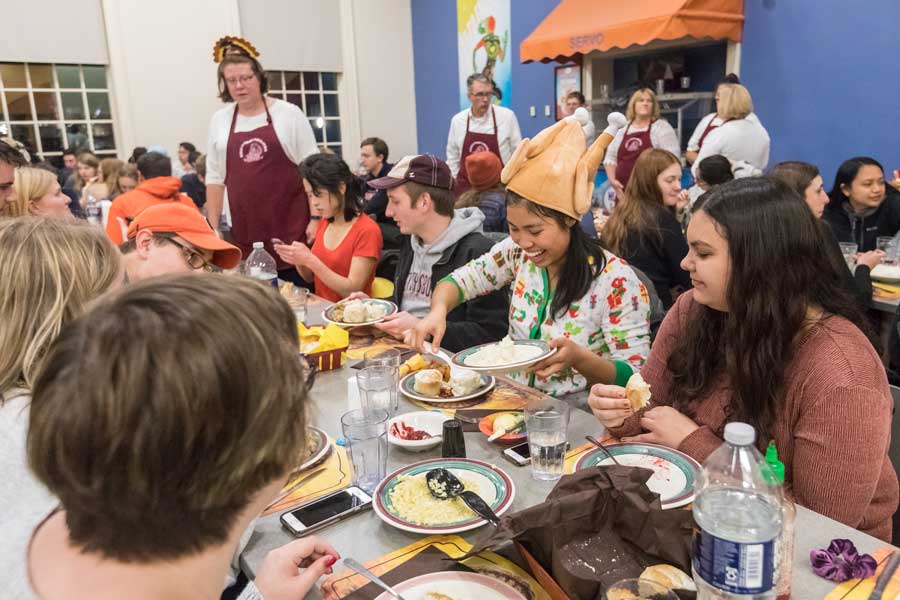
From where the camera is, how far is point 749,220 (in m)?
1.55

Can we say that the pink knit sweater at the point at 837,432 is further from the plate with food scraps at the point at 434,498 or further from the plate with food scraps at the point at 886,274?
the plate with food scraps at the point at 886,274

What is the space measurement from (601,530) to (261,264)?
2979mm

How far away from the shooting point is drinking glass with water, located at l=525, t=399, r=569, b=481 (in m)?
1.53

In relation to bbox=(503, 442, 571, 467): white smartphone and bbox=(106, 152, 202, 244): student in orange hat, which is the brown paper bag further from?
bbox=(106, 152, 202, 244): student in orange hat

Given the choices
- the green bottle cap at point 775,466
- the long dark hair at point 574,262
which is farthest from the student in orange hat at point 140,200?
the green bottle cap at point 775,466

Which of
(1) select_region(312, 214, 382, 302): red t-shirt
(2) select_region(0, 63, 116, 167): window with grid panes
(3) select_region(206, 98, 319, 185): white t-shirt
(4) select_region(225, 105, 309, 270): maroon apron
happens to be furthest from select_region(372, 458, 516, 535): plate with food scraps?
(2) select_region(0, 63, 116, 167): window with grid panes

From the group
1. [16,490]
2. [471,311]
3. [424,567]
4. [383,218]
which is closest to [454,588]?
[424,567]

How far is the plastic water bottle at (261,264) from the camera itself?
3.54 metres

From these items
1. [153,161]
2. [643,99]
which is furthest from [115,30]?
[643,99]

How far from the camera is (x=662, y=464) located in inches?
60.9

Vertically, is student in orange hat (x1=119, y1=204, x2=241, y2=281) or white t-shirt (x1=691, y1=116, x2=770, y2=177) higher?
white t-shirt (x1=691, y1=116, x2=770, y2=177)

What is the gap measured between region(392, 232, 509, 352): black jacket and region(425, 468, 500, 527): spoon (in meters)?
1.39

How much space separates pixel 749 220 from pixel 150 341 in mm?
1302

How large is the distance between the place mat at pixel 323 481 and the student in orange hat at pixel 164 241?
112 centimetres
